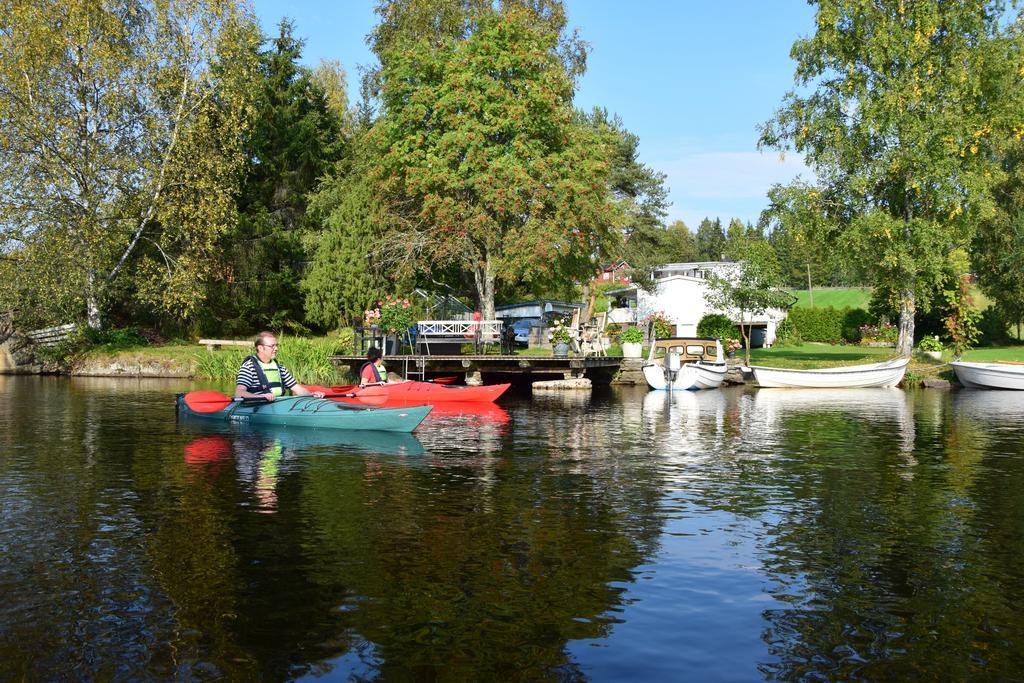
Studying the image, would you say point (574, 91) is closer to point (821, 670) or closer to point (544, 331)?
point (544, 331)

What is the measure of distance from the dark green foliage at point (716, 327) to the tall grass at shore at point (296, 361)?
26.7m

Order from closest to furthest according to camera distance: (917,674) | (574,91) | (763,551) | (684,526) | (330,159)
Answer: (917,674) < (763,551) < (684,526) < (574,91) < (330,159)

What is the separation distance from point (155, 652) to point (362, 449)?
11.1 m

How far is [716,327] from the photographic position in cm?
6047

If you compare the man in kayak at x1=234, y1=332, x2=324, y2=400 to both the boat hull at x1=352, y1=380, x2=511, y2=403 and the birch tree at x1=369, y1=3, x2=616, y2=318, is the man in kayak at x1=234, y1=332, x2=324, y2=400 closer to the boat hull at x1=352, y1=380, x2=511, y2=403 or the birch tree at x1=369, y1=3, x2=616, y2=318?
the boat hull at x1=352, y1=380, x2=511, y2=403

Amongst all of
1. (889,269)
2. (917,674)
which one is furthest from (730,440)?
(889,269)

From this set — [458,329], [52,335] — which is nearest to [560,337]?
[458,329]

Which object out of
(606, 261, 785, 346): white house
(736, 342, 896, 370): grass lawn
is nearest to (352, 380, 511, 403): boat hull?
(736, 342, 896, 370): grass lawn

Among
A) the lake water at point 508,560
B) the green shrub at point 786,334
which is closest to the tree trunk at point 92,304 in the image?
the lake water at point 508,560

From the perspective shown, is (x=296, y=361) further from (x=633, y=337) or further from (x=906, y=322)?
(x=906, y=322)

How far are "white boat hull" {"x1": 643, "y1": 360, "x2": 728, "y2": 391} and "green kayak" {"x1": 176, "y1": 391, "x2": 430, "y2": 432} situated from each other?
19041 mm

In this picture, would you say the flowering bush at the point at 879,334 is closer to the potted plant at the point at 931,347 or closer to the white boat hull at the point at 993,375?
the potted plant at the point at 931,347

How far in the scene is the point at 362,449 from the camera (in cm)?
1800

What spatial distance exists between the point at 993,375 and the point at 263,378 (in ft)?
98.5
